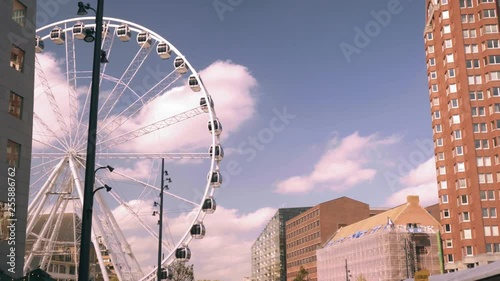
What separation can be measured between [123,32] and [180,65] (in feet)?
19.4

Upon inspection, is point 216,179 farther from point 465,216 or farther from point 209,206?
point 465,216

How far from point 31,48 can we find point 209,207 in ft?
76.3

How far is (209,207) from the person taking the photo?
52.1m

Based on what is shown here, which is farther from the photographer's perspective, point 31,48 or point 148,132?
point 148,132

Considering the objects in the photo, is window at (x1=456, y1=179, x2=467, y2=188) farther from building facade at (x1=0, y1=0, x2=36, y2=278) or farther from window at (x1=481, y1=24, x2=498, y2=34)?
building facade at (x1=0, y1=0, x2=36, y2=278)

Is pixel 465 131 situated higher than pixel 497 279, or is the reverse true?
pixel 465 131

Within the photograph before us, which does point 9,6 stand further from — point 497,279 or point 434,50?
point 434,50

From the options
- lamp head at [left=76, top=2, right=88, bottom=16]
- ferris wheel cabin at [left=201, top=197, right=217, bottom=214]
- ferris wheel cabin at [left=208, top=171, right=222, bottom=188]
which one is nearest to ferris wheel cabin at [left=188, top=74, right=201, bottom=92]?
ferris wheel cabin at [left=208, top=171, right=222, bottom=188]

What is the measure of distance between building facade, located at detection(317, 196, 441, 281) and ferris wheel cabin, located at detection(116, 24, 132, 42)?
6861 cm

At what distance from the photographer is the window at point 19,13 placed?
31.9 meters

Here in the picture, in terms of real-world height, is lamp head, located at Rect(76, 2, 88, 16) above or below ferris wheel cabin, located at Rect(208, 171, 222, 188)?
below

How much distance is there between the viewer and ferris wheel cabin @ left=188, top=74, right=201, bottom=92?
2213 inches

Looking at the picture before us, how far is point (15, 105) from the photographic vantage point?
3128 centimetres

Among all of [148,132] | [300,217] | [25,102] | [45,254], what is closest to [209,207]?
[148,132]
